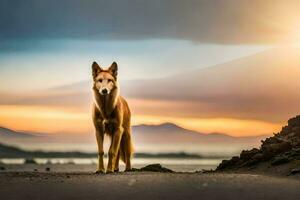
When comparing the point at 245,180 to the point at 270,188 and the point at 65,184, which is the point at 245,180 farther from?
the point at 65,184

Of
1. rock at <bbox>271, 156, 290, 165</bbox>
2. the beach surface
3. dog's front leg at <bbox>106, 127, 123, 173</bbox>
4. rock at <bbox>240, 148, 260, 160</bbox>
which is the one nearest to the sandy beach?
the beach surface

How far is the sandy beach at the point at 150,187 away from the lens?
54.4 feet

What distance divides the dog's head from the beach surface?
3.52m

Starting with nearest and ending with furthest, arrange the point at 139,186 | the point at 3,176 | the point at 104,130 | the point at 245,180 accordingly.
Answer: the point at 139,186 < the point at 245,180 < the point at 3,176 < the point at 104,130

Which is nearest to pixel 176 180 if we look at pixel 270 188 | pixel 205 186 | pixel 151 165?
pixel 205 186

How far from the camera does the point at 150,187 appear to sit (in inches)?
687

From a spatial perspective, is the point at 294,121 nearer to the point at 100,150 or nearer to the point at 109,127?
the point at 109,127

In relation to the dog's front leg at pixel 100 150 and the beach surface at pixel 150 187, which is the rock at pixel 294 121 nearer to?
the beach surface at pixel 150 187

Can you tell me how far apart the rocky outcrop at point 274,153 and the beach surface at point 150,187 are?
3816 millimetres

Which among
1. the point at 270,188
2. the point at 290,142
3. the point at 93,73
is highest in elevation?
the point at 93,73

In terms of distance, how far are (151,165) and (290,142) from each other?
5.56 metres

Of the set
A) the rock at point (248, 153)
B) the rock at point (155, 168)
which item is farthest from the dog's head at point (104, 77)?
the rock at point (248, 153)

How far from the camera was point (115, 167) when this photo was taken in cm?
2462

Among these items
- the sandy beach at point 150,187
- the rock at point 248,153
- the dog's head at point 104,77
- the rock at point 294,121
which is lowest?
the sandy beach at point 150,187
